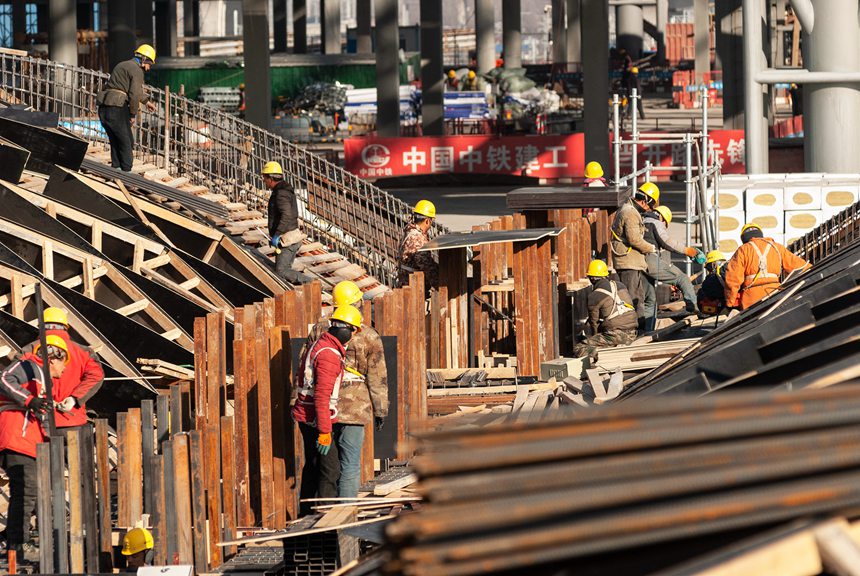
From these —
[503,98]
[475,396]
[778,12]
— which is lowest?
[475,396]

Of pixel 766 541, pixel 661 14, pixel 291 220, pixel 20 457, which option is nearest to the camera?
pixel 766 541

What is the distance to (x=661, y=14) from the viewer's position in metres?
76.9

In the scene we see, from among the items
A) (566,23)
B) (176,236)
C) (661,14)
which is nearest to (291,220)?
(176,236)

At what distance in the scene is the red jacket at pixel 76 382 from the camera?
9852 mm

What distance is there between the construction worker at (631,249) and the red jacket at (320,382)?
6.74 metres

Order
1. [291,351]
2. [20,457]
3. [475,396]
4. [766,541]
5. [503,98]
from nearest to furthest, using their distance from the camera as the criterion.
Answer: [766,541]
[20,457]
[291,351]
[475,396]
[503,98]

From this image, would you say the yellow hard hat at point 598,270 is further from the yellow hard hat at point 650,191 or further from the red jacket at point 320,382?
the red jacket at point 320,382

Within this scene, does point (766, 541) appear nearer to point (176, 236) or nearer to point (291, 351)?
point (291, 351)

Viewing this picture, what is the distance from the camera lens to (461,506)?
3.62 metres

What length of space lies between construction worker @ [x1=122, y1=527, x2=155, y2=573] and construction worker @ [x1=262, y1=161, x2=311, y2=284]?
27.7 feet

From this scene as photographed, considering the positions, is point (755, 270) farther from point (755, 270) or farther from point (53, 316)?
point (53, 316)

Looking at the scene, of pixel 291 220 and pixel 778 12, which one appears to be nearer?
pixel 291 220

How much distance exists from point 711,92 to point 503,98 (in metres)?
14.1

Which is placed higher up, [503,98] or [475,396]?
[503,98]
